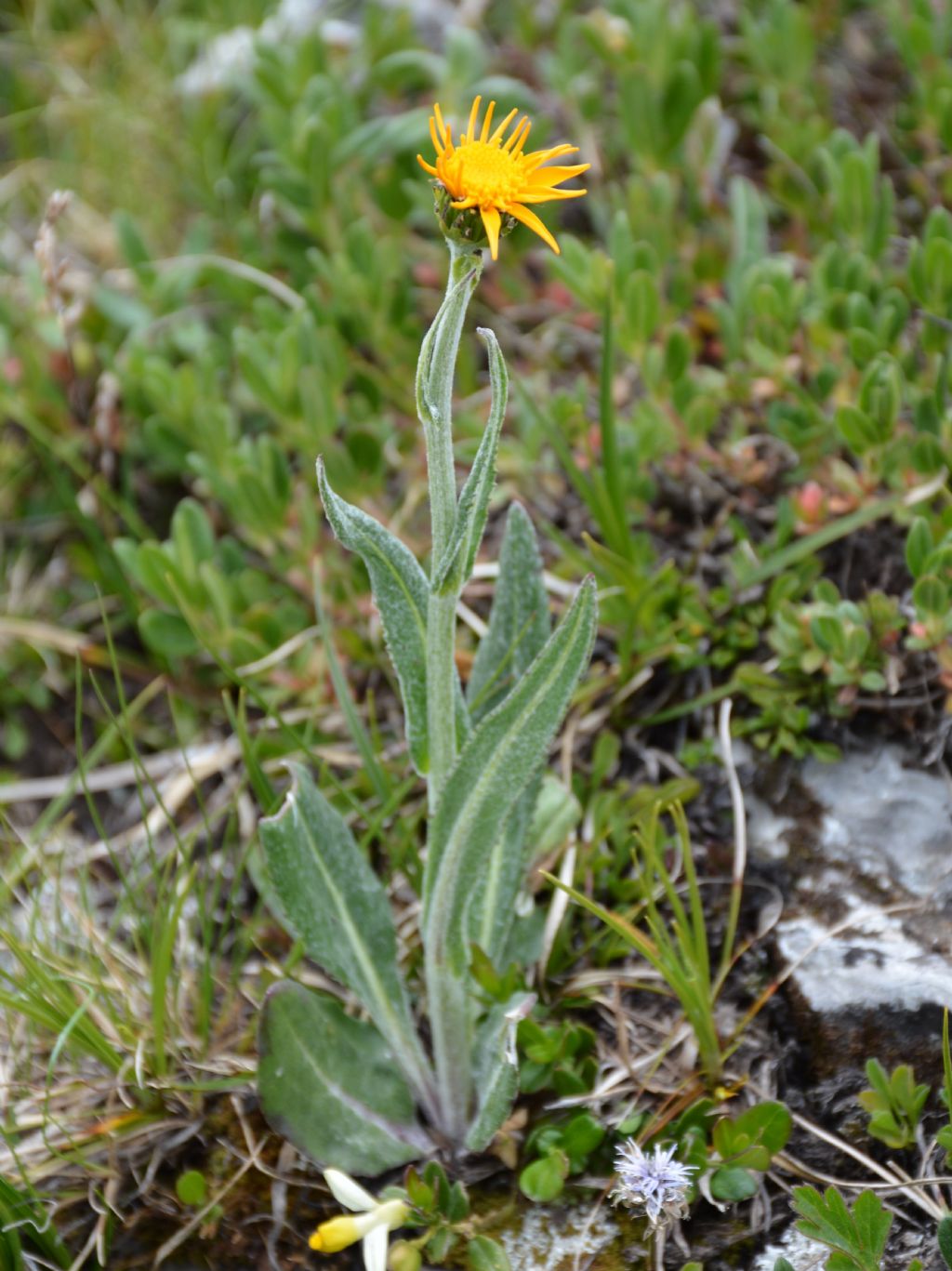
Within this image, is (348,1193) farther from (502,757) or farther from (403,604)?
(403,604)

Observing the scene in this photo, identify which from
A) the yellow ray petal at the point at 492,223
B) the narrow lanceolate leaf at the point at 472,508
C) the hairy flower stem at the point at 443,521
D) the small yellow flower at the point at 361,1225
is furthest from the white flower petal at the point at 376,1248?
the yellow ray petal at the point at 492,223

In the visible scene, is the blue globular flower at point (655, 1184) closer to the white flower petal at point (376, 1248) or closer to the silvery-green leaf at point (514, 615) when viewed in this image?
the white flower petal at point (376, 1248)

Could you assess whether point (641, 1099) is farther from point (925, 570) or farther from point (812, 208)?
point (812, 208)

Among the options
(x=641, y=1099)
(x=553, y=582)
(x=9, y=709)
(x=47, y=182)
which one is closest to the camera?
(x=641, y=1099)

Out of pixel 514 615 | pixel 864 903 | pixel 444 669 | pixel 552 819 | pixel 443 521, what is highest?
pixel 443 521

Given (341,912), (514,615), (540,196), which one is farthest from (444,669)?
(540,196)

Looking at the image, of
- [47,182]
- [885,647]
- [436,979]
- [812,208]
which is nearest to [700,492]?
[885,647]
